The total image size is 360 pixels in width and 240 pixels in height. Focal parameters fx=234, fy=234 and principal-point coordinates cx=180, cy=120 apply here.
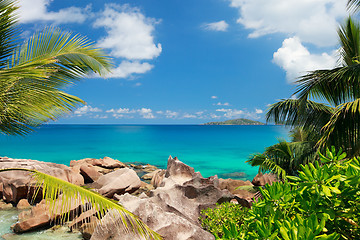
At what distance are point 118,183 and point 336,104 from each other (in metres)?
8.50

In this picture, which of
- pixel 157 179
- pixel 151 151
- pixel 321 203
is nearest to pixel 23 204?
pixel 157 179

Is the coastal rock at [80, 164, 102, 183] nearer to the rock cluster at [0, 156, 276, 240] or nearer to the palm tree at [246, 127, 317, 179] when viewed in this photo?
the rock cluster at [0, 156, 276, 240]

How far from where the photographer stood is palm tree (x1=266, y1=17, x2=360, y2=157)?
5859 mm

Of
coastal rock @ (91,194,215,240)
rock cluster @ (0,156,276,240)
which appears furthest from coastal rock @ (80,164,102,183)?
coastal rock @ (91,194,215,240)

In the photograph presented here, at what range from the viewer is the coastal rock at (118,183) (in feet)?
30.5

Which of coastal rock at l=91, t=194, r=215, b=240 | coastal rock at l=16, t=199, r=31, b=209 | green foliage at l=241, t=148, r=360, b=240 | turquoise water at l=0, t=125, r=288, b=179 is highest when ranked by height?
green foliage at l=241, t=148, r=360, b=240

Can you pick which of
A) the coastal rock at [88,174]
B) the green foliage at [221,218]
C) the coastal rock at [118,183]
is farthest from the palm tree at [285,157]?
the coastal rock at [88,174]

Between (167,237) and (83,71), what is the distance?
3.99 metres

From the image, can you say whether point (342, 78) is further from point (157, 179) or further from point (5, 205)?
point (5, 205)

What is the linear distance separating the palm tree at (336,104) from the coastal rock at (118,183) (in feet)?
21.1

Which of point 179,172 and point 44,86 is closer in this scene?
point 44,86

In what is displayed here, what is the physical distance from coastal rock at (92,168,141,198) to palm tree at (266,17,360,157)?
6.44 meters

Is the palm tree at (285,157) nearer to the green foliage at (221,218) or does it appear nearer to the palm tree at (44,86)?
the green foliage at (221,218)

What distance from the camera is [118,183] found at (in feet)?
31.7
